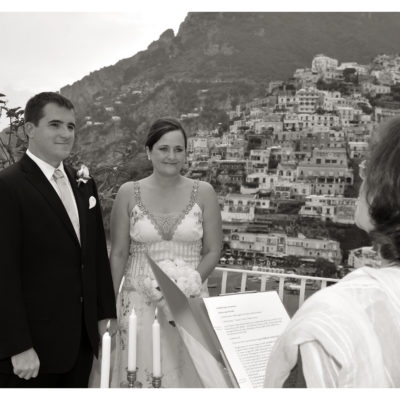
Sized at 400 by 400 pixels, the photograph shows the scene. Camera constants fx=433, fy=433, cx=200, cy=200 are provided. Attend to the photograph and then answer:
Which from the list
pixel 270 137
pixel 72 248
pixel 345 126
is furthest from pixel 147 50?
pixel 72 248

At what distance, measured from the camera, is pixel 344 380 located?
0.48 metres

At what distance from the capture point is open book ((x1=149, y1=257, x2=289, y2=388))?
66cm

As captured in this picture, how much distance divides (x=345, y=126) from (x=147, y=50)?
15.4 feet

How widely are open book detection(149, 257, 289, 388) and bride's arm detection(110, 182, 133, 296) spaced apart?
4.42ft

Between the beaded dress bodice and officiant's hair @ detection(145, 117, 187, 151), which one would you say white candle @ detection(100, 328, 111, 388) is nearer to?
the beaded dress bodice

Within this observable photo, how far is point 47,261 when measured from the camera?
5.11 ft

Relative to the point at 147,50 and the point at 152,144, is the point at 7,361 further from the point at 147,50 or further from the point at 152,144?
the point at 147,50

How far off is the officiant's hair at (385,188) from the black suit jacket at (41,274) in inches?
48.4

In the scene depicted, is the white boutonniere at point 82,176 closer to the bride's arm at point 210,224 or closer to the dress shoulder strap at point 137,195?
the dress shoulder strap at point 137,195

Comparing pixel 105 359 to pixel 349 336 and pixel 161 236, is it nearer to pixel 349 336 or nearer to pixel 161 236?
pixel 349 336

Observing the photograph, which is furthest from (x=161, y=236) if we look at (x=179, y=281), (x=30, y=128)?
(x=30, y=128)

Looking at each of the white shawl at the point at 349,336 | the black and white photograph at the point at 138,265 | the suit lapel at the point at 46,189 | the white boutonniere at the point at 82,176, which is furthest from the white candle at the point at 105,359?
the white boutonniere at the point at 82,176

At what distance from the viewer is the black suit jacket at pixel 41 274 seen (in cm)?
145

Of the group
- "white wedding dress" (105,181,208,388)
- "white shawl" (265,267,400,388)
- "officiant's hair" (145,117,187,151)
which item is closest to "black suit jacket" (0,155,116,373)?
"white wedding dress" (105,181,208,388)
